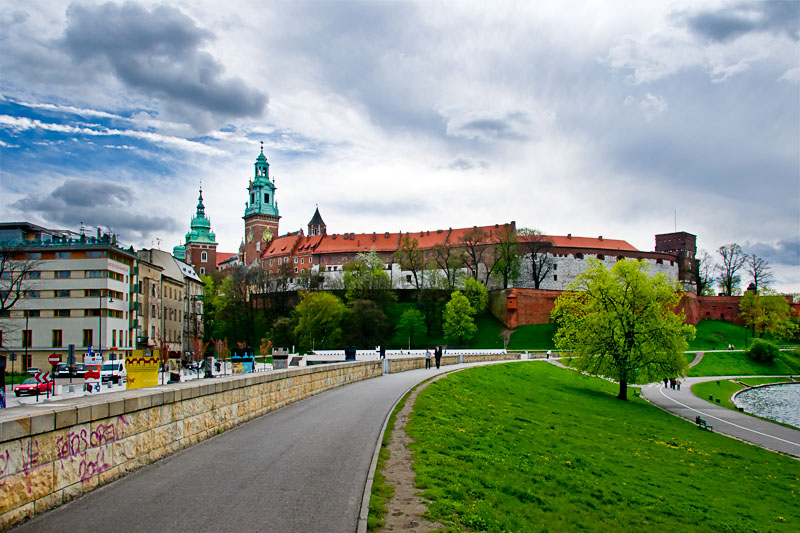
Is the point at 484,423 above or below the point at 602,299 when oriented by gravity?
below

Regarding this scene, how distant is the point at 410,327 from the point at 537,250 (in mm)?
27935

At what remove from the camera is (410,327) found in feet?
301

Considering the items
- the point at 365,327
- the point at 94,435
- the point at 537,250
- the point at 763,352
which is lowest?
the point at 763,352

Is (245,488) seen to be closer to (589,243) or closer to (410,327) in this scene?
(410,327)

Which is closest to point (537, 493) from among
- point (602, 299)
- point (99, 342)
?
point (602, 299)

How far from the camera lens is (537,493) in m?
12.2

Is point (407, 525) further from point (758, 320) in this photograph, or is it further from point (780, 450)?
point (758, 320)

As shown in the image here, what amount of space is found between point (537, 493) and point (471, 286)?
8146 centimetres

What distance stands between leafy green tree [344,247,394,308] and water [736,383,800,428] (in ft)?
170

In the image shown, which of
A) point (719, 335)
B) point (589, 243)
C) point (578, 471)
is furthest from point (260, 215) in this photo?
point (578, 471)

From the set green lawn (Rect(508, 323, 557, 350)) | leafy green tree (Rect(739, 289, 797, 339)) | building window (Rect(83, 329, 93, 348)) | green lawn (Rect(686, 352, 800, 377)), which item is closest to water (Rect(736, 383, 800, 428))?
green lawn (Rect(686, 352, 800, 377))

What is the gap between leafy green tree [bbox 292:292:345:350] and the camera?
8137 cm

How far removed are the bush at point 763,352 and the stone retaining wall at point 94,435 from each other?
76.3 m

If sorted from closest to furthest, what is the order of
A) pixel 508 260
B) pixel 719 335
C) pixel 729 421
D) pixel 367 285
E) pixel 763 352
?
1. pixel 729 421
2. pixel 763 352
3. pixel 719 335
4. pixel 508 260
5. pixel 367 285
